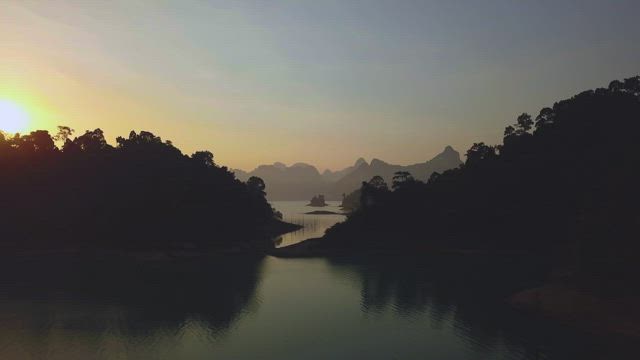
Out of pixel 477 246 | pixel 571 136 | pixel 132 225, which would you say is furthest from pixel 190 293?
pixel 571 136

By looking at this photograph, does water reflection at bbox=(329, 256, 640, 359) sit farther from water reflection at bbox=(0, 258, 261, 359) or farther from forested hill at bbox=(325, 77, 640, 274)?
water reflection at bbox=(0, 258, 261, 359)

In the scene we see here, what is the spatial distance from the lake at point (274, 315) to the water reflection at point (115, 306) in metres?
0.20

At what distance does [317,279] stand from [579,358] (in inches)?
2243

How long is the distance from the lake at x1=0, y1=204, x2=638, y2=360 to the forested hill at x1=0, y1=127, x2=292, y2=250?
20631 millimetres

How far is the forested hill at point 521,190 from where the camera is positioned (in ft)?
381

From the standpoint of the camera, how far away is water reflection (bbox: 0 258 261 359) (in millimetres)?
52344

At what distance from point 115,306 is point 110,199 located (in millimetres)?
76495

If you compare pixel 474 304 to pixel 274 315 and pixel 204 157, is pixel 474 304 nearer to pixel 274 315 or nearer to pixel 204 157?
pixel 274 315

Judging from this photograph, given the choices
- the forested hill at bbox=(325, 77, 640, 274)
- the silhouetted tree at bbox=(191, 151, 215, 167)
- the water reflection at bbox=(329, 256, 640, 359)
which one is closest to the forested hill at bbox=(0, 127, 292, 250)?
the silhouetted tree at bbox=(191, 151, 215, 167)

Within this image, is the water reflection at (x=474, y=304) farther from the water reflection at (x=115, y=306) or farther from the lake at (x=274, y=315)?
the water reflection at (x=115, y=306)

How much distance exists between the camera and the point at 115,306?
232 feet

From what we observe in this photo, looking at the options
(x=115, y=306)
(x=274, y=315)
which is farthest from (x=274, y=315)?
(x=115, y=306)

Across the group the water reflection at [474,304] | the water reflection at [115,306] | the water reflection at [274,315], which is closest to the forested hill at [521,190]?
the water reflection at [474,304]

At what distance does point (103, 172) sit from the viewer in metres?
148
